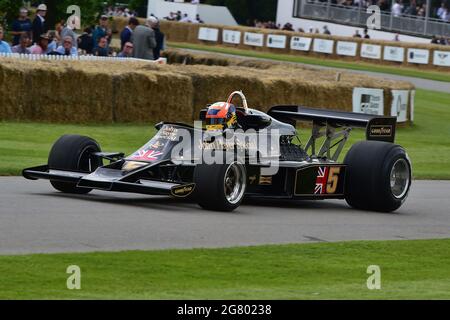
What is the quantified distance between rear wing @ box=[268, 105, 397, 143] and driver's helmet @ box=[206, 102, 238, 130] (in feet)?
5.42

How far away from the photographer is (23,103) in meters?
20.0

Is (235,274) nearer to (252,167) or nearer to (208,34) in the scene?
(252,167)

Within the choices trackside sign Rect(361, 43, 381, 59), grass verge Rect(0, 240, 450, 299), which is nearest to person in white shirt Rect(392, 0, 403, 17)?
trackside sign Rect(361, 43, 381, 59)

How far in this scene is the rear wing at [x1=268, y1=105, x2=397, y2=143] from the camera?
13.8 meters

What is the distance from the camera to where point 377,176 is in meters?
12.9

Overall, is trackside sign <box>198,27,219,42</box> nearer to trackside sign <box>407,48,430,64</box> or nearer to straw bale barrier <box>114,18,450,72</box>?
straw bale barrier <box>114,18,450,72</box>

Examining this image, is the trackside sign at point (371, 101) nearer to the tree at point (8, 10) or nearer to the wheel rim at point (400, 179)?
the tree at point (8, 10)

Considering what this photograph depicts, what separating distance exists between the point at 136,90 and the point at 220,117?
8809 mm

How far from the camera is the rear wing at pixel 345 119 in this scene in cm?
1377
